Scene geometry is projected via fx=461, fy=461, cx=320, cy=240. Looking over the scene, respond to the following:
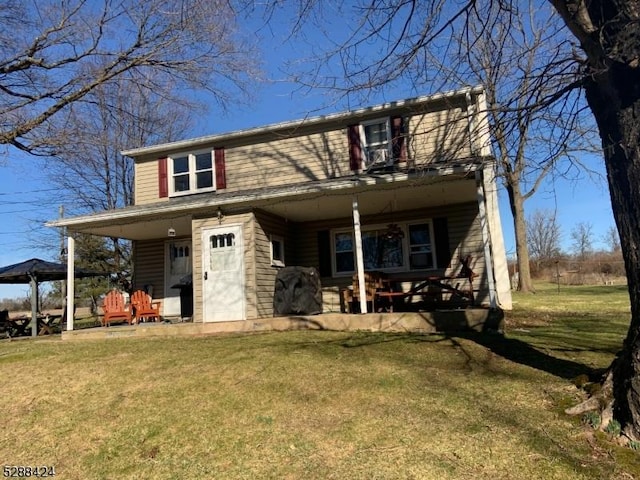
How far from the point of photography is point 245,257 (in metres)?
10.7

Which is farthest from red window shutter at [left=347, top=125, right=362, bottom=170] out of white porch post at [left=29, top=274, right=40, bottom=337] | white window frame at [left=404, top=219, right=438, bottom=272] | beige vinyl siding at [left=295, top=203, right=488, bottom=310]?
white porch post at [left=29, top=274, right=40, bottom=337]

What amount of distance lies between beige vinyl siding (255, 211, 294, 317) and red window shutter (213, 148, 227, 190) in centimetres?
208

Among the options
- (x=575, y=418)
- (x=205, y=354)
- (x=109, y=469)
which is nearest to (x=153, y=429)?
(x=109, y=469)

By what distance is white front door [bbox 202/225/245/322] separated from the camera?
1067 cm

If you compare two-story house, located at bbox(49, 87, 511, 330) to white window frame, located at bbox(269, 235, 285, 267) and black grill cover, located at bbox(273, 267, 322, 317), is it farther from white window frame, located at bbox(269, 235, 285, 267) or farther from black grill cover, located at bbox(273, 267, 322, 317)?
black grill cover, located at bbox(273, 267, 322, 317)

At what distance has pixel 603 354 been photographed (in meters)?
6.31

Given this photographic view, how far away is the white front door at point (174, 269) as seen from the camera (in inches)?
540

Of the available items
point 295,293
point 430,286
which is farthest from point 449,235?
point 295,293

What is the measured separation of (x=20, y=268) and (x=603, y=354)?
49.7 feet

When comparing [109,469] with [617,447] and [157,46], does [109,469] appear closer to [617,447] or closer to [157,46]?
[617,447]

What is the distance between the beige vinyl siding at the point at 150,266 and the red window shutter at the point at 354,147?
640cm

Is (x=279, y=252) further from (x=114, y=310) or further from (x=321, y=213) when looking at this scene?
(x=114, y=310)

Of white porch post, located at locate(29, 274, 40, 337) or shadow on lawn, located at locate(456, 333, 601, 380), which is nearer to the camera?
shadow on lawn, located at locate(456, 333, 601, 380)

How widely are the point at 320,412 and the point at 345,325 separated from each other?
4.68 m
